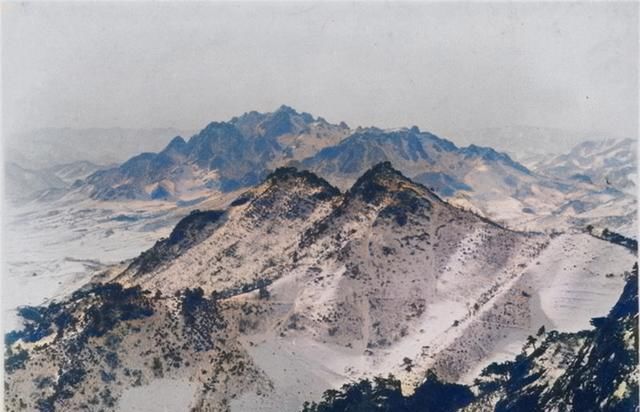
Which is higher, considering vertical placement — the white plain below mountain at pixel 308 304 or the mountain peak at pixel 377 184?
the mountain peak at pixel 377 184

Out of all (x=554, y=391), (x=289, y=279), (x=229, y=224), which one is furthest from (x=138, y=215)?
(x=554, y=391)

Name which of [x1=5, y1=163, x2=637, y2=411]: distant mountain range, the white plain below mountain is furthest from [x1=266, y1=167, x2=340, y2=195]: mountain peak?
[x1=5, y1=163, x2=637, y2=411]: distant mountain range

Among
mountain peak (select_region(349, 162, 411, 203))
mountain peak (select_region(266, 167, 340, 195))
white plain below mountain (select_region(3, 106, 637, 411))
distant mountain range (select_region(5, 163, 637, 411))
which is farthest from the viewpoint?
mountain peak (select_region(266, 167, 340, 195))

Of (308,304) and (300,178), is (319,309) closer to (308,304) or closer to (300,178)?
(308,304)

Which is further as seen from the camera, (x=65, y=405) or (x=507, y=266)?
(x=507, y=266)

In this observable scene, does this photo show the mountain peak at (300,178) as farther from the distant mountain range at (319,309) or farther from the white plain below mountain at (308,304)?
the distant mountain range at (319,309)

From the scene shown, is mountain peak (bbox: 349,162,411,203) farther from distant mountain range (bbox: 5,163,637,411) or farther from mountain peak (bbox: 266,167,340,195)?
mountain peak (bbox: 266,167,340,195)

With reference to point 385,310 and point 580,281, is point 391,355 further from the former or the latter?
point 580,281

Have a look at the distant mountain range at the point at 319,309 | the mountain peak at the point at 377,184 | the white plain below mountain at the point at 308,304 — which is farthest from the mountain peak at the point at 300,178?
the mountain peak at the point at 377,184
